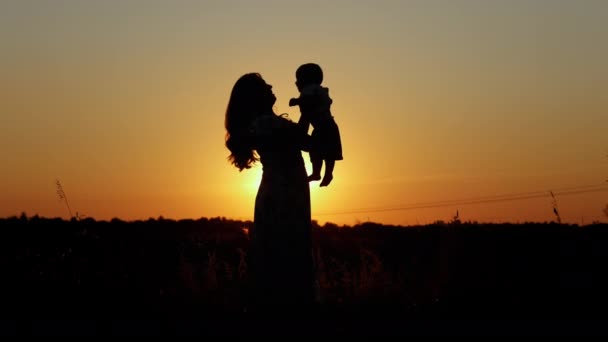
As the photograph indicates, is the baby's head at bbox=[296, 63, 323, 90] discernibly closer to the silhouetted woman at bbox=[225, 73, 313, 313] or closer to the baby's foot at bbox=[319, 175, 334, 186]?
the silhouetted woman at bbox=[225, 73, 313, 313]

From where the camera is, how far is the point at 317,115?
10.4 metres

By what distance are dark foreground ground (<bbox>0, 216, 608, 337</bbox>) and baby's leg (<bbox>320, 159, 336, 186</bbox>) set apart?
141 cm

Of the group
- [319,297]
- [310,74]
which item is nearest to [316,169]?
Answer: [310,74]

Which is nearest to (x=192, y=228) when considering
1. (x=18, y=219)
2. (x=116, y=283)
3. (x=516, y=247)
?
(x=18, y=219)

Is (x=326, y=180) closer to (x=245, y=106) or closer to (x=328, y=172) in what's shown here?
(x=328, y=172)

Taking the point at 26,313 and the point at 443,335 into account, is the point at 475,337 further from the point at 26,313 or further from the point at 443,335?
the point at 26,313

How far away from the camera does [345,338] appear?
9.09m

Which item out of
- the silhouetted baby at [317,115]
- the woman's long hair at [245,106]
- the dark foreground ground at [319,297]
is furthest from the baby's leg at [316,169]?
the dark foreground ground at [319,297]

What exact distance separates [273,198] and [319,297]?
4.19 feet

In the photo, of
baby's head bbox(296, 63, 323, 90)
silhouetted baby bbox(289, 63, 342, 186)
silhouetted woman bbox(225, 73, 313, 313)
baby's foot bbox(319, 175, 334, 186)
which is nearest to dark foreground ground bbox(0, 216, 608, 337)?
silhouetted woman bbox(225, 73, 313, 313)

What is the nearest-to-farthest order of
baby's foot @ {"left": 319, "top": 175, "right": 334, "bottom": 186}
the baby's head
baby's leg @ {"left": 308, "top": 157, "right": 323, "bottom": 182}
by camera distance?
the baby's head < baby's leg @ {"left": 308, "top": 157, "right": 323, "bottom": 182} < baby's foot @ {"left": 319, "top": 175, "right": 334, "bottom": 186}

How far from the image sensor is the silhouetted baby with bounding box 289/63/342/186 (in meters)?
10.3

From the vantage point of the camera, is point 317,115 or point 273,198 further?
point 273,198

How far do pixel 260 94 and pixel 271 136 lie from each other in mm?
536
